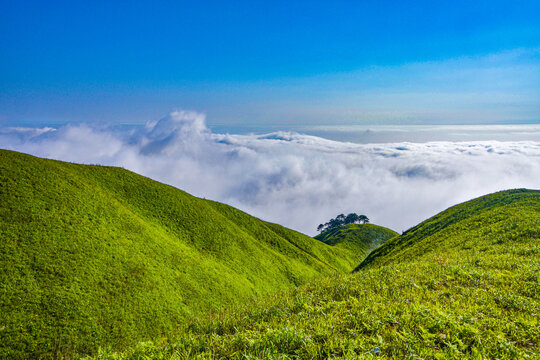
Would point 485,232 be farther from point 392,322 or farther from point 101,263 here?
point 101,263

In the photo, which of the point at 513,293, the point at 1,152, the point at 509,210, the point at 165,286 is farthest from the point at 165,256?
the point at 509,210

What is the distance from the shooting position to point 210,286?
1428 inches

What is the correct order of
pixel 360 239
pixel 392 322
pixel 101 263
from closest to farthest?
pixel 392 322 → pixel 101 263 → pixel 360 239

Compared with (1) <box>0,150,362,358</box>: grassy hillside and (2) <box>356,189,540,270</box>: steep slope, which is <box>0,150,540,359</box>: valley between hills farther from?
(2) <box>356,189,540,270</box>: steep slope

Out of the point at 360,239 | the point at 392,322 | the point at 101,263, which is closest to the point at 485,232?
the point at 392,322

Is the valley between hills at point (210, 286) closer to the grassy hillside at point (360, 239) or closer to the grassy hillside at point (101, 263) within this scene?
the grassy hillside at point (101, 263)

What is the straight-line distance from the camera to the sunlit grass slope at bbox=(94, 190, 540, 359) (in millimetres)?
7004

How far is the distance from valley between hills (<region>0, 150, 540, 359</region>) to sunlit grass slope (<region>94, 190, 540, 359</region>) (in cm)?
5

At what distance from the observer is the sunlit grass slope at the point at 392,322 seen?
7.00 metres

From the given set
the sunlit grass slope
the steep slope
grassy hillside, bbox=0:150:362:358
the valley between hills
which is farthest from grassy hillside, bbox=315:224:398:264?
the sunlit grass slope

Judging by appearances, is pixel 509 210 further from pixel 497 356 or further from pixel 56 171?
Answer: pixel 56 171

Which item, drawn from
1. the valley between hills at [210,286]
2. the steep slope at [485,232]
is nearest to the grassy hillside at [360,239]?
the valley between hills at [210,286]

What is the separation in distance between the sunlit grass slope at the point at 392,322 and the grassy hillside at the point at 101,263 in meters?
5.04

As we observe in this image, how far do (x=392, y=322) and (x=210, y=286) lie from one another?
1266 inches
